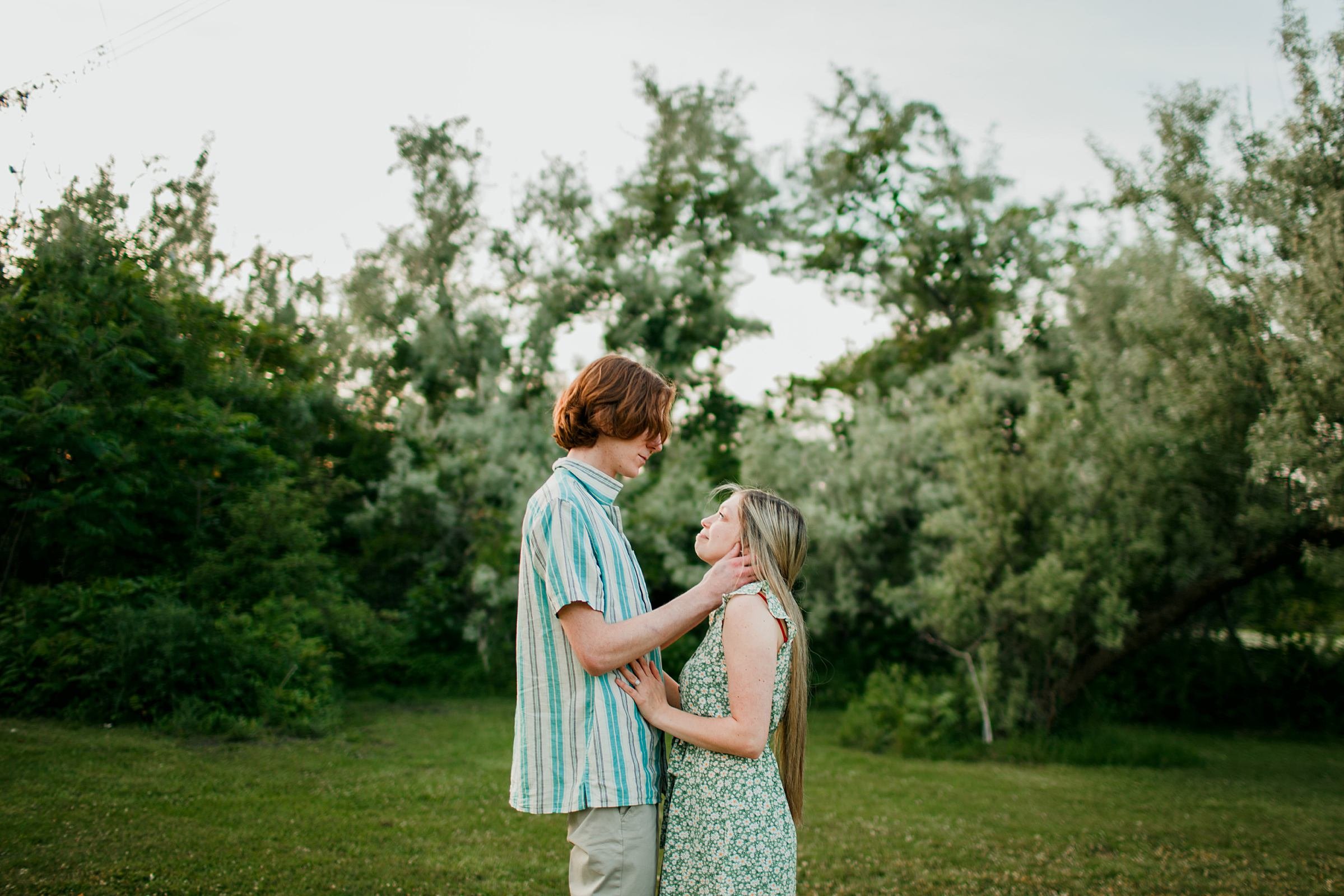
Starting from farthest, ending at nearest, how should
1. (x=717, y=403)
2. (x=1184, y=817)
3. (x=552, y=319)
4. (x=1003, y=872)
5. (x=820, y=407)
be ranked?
(x=717, y=403)
(x=552, y=319)
(x=820, y=407)
(x=1184, y=817)
(x=1003, y=872)

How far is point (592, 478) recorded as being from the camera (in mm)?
2396

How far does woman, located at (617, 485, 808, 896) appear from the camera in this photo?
2311 mm

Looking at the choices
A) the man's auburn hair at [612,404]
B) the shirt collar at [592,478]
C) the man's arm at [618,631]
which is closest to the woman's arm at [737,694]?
the man's arm at [618,631]

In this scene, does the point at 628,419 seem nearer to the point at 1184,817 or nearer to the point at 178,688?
the point at 1184,817

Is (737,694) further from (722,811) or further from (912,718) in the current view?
(912,718)

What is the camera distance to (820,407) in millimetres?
16062

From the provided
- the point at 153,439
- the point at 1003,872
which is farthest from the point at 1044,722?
the point at 153,439

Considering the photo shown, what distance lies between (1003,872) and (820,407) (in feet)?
35.1

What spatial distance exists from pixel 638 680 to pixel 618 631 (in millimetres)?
215

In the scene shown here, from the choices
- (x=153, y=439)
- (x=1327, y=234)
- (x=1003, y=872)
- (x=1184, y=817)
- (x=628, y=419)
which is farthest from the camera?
(x=153, y=439)

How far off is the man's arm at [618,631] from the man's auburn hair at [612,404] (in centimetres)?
45

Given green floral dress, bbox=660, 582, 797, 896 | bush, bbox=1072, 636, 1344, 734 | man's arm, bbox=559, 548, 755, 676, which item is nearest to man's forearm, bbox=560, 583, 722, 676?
man's arm, bbox=559, 548, 755, 676

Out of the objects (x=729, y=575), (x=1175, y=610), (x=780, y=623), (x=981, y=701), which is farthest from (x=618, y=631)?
(x=1175, y=610)

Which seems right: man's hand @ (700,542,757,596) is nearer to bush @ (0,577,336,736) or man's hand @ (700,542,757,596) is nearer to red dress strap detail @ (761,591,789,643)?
red dress strap detail @ (761,591,789,643)
